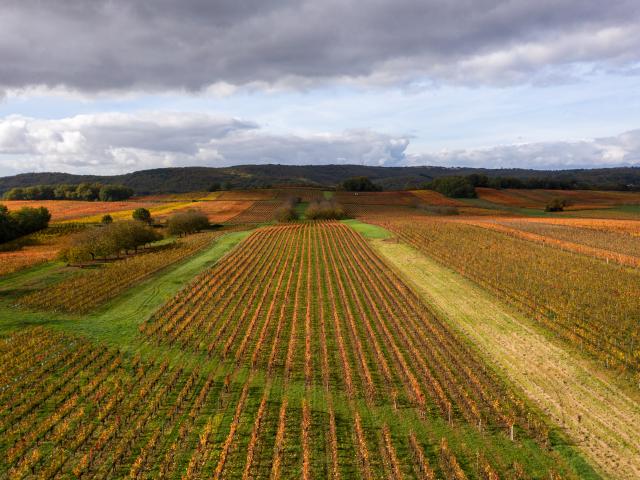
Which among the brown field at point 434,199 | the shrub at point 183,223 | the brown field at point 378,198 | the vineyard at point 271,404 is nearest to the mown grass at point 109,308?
the vineyard at point 271,404

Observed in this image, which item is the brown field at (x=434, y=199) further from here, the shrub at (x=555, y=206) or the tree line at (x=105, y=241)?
the tree line at (x=105, y=241)

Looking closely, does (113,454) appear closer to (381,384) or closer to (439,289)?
(381,384)

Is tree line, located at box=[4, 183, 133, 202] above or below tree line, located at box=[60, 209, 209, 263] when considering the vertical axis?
above

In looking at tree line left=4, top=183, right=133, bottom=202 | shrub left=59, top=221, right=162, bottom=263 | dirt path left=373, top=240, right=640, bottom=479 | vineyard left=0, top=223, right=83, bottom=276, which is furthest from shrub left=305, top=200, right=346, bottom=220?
tree line left=4, top=183, right=133, bottom=202

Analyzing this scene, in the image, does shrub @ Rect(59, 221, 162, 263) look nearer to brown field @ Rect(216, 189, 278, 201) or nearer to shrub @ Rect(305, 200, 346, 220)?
shrub @ Rect(305, 200, 346, 220)

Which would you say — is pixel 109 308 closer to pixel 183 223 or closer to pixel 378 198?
pixel 183 223

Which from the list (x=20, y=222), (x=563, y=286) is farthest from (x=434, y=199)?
(x=20, y=222)
